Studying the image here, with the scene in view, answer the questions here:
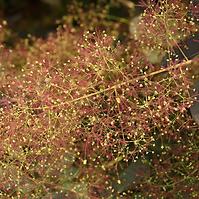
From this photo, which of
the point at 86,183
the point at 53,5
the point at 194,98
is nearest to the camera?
the point at 194,98

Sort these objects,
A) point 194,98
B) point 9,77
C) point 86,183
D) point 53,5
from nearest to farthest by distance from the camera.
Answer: point 194,98 → point 86,183 → point 9,77 → point 53,5

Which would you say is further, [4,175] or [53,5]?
[53,5]

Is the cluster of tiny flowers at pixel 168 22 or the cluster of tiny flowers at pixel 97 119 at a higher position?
the cluster of tiny flowers at pixel 168 22

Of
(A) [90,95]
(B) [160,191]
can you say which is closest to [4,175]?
(A) [90,95]

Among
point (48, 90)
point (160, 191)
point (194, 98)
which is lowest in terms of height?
point (160, 191)

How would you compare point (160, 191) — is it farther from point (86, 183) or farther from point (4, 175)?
point (4, 175)

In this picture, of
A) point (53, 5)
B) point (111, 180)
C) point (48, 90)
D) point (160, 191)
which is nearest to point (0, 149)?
point (48, 90)

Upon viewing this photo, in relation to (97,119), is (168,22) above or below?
above

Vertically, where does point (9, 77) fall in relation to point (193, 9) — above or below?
above

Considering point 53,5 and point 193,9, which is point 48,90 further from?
point 53,5

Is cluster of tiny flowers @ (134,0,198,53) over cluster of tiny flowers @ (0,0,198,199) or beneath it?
over
